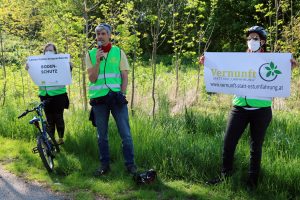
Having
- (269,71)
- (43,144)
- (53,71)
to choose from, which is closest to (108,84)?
(43,144)

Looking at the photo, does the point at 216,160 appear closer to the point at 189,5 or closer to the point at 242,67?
the point at 242,67

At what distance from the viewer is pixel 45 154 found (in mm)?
5559

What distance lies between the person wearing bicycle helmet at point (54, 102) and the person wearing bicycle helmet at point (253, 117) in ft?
9.94

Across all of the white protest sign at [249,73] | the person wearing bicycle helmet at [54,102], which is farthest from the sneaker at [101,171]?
the white protest sign at [249,73]

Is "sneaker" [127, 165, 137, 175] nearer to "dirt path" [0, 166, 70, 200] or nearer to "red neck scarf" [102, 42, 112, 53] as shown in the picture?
"dirt path" [0, 166, 70, 200]

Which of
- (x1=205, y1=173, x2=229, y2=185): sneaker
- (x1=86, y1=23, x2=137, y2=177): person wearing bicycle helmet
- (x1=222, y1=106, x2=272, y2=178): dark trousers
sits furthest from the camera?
(x1=86, y1=23, x2=137, y2=177): person wearing bicycle helmet

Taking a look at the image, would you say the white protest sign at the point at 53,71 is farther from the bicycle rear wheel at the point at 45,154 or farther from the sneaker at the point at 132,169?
the sneaker at the point at 132,169

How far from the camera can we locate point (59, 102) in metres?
6.37

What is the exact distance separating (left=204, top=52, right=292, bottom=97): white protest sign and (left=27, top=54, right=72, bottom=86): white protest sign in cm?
253

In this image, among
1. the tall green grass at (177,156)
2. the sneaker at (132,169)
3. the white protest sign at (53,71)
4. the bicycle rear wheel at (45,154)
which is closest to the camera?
the tall green grass at (177,156)

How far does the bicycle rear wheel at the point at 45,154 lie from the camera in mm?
5410

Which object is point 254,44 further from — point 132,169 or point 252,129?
point 132,169

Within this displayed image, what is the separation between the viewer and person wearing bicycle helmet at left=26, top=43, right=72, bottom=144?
636 centimetres

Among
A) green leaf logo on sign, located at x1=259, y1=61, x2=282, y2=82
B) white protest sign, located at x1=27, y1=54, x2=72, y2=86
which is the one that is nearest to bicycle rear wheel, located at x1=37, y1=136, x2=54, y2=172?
white protest sign, located at x1=27, y1=54, x2=72, y2=86
